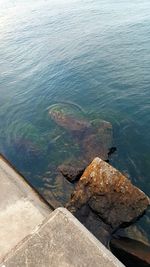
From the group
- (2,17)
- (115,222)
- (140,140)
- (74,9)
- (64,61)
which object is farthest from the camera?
(2,17)

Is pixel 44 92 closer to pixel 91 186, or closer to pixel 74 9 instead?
pixel 91 186

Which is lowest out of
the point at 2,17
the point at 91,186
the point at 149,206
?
the point at 149,206

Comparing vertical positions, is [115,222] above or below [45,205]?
below

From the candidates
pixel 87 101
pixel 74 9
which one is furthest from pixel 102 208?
pixel 74 9

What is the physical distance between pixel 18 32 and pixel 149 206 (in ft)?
93.4

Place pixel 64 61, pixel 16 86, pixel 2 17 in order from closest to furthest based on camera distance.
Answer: pixel 16 86
pixel 64 61
pixel 2 17

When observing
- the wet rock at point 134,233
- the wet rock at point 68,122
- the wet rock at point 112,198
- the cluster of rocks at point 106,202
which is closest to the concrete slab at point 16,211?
the cluster of rocks at point 106,202

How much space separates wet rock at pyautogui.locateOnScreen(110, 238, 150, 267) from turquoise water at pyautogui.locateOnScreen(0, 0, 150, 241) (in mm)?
1053

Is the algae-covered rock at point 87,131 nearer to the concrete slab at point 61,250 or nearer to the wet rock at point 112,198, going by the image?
the wet rock at point 112,198

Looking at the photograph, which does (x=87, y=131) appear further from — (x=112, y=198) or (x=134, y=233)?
(x=134, y=233)

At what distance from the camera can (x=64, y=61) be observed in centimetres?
2405

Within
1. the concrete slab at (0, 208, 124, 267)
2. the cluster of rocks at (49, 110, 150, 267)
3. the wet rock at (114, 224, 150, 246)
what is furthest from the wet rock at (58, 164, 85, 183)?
the concrete slab at (0, 208, 124, 267)

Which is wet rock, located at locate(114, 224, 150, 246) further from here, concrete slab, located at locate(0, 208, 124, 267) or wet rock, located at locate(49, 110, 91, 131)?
wet rock, located at locate(49, 110, 91, 131)

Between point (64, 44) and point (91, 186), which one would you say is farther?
point (64, 44)
